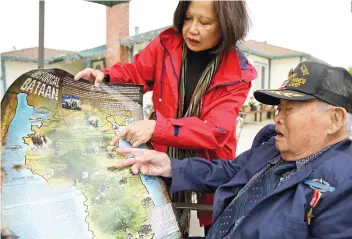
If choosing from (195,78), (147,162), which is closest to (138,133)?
(147,162)

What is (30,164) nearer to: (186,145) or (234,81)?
(186,145)

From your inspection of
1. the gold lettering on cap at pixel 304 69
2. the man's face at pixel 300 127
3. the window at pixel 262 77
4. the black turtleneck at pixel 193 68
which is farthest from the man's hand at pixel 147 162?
the window at pixel 262 77

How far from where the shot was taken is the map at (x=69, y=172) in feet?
3.37

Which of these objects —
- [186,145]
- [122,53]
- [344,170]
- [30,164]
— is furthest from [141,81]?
[122,53]

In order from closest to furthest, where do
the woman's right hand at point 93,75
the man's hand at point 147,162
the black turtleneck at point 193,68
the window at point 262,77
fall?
the man's hand at point 147,162 → the woman's right hand at point 93,75 → the black turtleneck at point 193,68 → the window at point 262,77

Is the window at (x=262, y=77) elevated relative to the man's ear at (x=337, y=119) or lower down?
elevated

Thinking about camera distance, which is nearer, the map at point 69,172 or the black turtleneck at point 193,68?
the map at point 69,172

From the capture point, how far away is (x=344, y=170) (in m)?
1.12

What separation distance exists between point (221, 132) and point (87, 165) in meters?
0.57

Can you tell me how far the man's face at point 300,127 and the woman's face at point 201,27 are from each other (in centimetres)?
41

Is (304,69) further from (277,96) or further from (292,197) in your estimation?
(292,197)

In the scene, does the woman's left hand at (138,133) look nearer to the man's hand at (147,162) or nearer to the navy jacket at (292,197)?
the man's hand at (147,162)

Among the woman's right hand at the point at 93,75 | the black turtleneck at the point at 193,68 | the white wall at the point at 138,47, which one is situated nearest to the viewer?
the woman's right hand at the point at 93,75

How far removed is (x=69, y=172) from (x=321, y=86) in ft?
3.09
